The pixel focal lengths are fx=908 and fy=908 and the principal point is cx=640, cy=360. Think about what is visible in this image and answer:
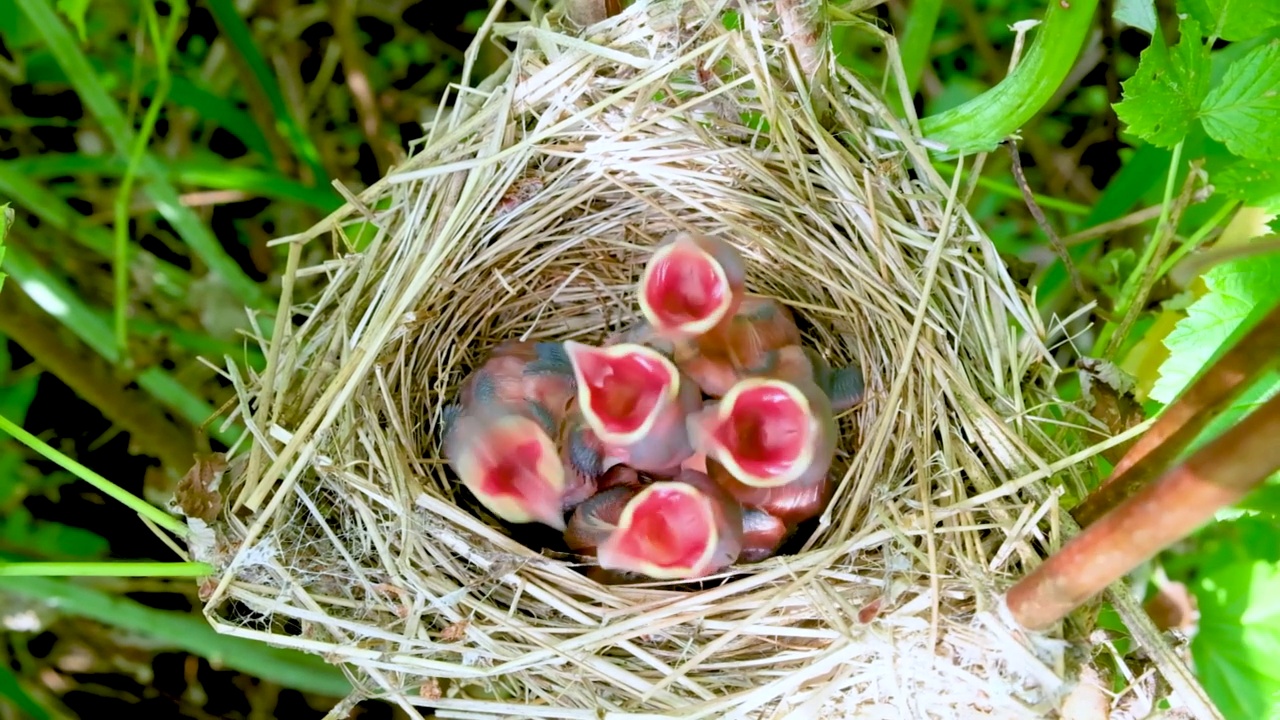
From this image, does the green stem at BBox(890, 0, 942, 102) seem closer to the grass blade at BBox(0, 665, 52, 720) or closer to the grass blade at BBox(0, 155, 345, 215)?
the grass blade at BBox(0, 155, 345, 215)

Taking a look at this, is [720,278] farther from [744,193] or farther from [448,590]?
[448,590]

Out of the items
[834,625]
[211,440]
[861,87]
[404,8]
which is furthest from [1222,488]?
[404,8]

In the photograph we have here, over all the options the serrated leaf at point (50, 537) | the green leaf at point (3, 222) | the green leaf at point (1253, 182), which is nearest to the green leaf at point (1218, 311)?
the green leaf at point (1253, 182)

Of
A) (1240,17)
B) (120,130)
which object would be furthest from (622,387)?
(120,130)

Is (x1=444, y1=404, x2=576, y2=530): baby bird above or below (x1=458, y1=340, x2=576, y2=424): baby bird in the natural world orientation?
below

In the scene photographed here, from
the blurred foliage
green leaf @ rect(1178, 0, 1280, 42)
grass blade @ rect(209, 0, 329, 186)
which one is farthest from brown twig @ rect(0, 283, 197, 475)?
green leaf @ rect(1178, 0, 1280, 42)

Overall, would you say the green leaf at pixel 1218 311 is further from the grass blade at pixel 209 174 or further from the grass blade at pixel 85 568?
the grass blade at pixel 209 174
